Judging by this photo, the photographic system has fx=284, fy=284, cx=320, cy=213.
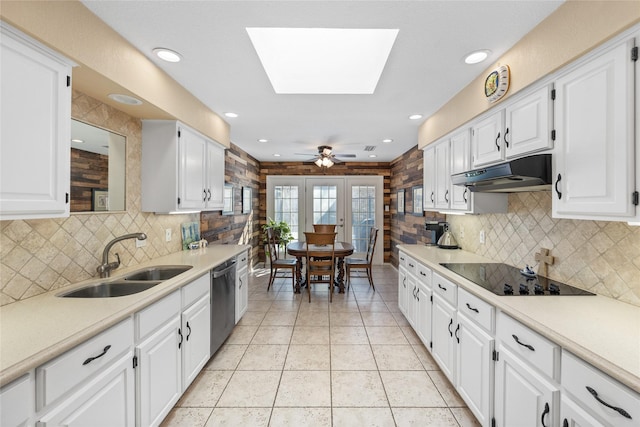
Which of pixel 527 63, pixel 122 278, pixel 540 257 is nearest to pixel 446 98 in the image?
pixel 527 63

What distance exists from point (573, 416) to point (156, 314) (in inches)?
78.4

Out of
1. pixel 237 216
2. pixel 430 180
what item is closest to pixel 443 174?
pixel 430 180

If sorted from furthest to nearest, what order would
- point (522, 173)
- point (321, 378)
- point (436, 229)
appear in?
1. point (436, 229)
2. point (321, 378)
3. point (522, 173)

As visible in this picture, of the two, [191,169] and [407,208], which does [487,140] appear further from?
[407,208]

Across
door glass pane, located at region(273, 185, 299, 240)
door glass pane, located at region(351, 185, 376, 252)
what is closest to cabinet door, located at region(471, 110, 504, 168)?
door glass pane, located at region(351, 185, 376, 252)

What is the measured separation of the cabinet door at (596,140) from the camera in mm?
1199

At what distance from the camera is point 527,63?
1.74 meters

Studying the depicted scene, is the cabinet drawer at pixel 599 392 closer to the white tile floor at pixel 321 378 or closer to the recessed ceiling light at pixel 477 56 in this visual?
the white tile floor at pixel 321 378

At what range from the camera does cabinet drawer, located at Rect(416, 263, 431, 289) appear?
2.55m

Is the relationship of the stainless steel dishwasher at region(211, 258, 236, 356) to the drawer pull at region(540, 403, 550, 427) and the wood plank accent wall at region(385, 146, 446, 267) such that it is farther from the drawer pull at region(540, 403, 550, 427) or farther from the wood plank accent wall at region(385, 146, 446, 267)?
the wood plank accent wall at region(385, 146, 446, 267)

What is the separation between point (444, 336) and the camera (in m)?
2.21

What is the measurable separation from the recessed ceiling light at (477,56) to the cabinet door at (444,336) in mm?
1806

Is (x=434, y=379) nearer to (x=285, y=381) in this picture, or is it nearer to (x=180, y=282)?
(x=285, y=381)

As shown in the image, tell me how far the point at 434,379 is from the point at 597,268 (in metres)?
1.40
